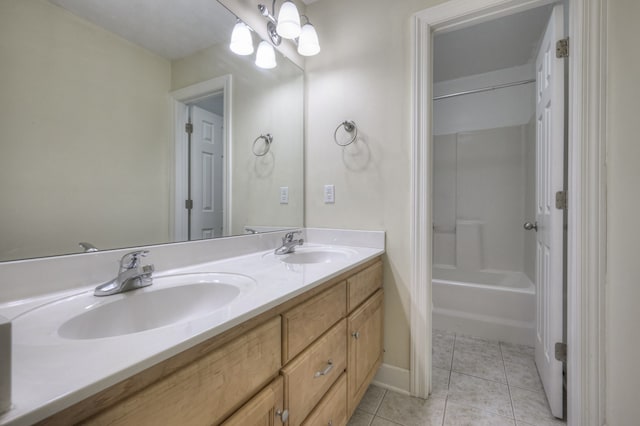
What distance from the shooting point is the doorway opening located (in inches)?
53.6

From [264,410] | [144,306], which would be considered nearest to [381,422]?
[264,410]

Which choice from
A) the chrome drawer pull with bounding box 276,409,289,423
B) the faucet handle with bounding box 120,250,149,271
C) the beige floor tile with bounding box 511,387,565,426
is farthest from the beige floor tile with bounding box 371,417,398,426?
the faucet handle with bounding box 120,250,149,271

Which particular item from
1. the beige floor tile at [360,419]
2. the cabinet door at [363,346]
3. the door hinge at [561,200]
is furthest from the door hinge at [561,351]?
the beige floor tile at [360,419]

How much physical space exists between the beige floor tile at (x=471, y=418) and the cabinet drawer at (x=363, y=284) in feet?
2.18

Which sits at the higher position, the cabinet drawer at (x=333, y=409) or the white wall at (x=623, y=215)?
the white wall at (x=623, y=215)

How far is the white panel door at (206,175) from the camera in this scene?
1.19 meters

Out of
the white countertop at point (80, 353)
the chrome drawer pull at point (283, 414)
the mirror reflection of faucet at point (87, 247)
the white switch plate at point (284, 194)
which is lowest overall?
the chrome drawer pull at point (283, 414)

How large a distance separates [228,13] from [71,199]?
108cm

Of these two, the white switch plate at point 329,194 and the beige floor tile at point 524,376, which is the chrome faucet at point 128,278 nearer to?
the white switch plate at point 329,194

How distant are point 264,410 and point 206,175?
949 mm

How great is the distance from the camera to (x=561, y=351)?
129 centimetres

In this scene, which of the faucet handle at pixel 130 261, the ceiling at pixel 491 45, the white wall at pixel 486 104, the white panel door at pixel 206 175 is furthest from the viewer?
the white wall at pixel 486 104

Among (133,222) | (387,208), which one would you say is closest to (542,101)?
(387,208)

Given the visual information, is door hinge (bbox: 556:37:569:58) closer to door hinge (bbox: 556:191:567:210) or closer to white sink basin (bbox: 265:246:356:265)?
door hinge (bbox: 556:191:567:210)
